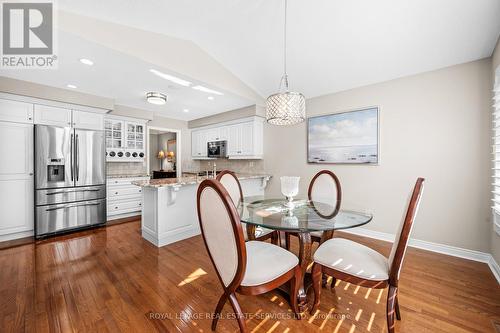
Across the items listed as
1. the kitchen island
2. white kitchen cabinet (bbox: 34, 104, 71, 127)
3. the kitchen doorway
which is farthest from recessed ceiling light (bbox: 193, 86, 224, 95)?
the kitchen doorway

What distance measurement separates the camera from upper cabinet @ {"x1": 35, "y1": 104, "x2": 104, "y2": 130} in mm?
3312

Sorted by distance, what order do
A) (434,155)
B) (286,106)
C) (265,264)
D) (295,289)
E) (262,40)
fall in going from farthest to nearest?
(262,40) < (434,155) < (286,106) < (295,289) < (265,264)

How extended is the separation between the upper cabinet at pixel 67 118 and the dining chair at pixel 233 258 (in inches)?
145

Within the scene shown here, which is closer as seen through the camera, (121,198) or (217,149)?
(121,198)

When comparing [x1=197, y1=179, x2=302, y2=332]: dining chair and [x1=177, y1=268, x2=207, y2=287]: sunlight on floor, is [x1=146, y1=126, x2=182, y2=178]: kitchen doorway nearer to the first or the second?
[x1=177, y1=268, x2=207, y2=287]: sunlight on floor

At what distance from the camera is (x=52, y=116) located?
3.40 m

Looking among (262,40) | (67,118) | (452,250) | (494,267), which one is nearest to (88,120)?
(67,118)

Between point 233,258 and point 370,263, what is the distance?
3.26 ft

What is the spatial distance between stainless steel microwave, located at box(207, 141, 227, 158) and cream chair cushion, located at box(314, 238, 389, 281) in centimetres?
380

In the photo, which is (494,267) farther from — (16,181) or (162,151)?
(162,151)

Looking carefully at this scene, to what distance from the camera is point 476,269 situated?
2270mm

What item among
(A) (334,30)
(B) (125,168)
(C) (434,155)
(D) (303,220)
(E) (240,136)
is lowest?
(D) (303,220)

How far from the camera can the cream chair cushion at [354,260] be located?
4.56ft

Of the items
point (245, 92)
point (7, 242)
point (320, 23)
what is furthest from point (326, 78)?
point (7, 242)
